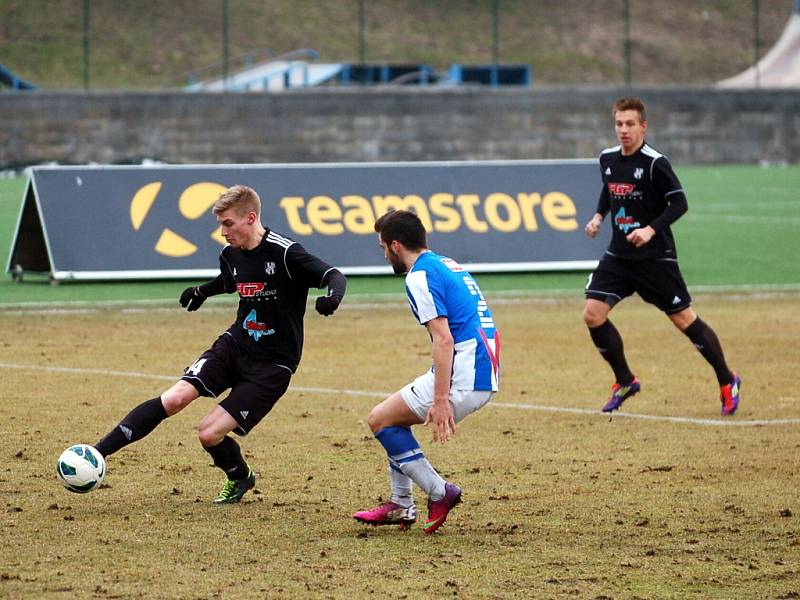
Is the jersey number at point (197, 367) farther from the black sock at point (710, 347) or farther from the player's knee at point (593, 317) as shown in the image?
the black sock at point (710, 347)

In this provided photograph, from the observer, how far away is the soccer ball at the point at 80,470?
24.5ft

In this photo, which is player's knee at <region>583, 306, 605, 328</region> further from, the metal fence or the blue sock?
the metal fence

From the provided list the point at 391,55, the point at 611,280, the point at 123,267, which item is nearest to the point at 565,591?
the point at 611,280

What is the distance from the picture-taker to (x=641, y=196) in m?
11.1

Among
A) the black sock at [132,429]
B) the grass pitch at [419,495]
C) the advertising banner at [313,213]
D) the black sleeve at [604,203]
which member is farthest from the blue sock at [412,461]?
the advertising banner at [313,213]

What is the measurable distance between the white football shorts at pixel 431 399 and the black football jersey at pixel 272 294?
0.94m

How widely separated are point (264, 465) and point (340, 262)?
961cm

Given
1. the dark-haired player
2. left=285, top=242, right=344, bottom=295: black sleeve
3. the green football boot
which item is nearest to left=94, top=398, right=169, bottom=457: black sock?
the green football boot

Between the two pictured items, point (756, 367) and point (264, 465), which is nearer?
point (264, 465)

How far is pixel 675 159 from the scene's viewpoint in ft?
139

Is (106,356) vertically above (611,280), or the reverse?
(611,280)

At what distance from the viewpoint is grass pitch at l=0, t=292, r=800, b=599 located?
6422 millimetres

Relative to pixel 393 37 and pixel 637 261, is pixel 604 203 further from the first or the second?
pixel 393 37

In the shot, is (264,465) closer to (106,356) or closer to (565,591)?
(565,591)
